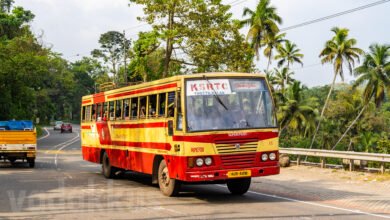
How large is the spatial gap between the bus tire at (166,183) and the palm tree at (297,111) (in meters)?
47.2

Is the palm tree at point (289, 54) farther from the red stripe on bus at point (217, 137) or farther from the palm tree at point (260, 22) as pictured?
the red stripe on bus at point (217, 137)

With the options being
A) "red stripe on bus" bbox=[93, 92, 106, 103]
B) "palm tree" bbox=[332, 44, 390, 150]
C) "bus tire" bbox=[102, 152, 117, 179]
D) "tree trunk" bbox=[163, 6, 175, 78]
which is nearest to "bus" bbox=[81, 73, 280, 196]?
"bus tire" bbox=[102, 152, 117, 179]

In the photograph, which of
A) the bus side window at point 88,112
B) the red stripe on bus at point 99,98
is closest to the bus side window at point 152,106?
the red stripe on bus at point 99,98

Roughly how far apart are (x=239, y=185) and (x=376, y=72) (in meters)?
45.5

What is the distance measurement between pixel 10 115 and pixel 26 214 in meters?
43.9

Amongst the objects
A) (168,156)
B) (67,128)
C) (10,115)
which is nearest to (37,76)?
(10,115)

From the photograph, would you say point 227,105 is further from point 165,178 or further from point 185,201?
point 165,178

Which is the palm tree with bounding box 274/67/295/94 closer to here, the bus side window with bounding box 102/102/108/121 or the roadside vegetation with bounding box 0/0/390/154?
the roadside vegetation with bounding box 0/0/390/154

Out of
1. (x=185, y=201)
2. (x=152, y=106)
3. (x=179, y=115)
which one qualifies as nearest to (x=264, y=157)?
(x=185, y=201)

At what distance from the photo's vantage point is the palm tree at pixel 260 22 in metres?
60.8

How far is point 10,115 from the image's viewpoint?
52906 mm

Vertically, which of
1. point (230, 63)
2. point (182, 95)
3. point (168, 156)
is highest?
point (230, 63)

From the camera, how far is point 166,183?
1408 cm

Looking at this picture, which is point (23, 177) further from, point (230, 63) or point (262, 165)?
point (230, 63)
